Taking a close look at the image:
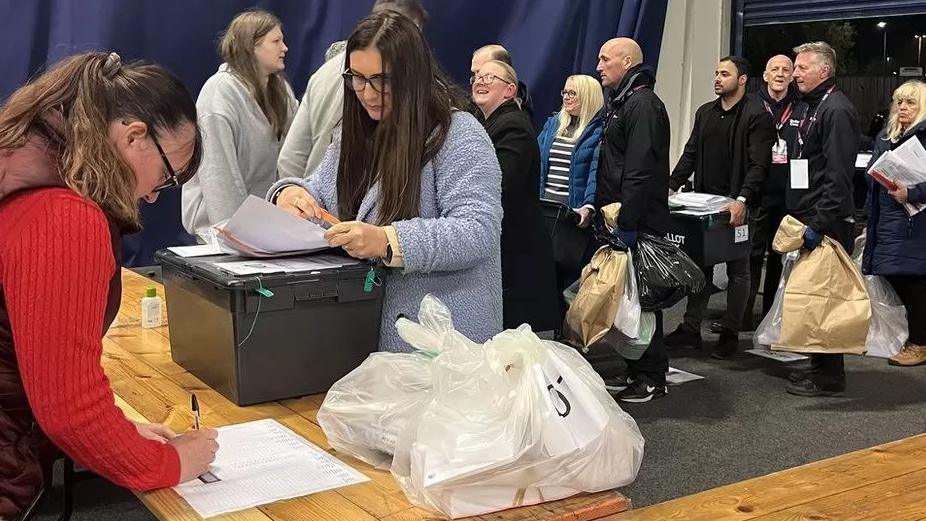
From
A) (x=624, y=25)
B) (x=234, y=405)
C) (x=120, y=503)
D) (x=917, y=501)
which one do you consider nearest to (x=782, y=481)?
(x=917, y=501)

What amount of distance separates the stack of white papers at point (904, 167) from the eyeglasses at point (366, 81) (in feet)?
10.7

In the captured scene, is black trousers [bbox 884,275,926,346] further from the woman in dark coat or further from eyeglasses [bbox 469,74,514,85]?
eyeglasses [bbox 469,74,514,85]

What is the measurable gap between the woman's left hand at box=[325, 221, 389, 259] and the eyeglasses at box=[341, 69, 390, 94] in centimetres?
25

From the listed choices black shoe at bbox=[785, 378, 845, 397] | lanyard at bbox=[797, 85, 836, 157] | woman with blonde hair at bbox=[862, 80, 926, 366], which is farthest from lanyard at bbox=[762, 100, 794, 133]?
black shoe at bbox=[785, 378, 845, 397]

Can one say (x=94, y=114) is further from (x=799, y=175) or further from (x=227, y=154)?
(x=799, y=175)

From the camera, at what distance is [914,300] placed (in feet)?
14.6

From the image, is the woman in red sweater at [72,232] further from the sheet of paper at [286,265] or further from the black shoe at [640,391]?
the black shoe at [640,391]

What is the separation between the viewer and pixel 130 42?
14.1ft

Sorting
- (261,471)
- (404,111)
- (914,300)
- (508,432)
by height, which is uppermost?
(404,111)

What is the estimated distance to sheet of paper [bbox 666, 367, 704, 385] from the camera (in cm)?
413

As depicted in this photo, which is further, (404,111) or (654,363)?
(654,363)

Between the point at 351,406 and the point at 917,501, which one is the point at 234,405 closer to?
the point at 351,406

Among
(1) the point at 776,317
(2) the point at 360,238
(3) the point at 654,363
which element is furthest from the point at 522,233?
(2) the point at 360,238

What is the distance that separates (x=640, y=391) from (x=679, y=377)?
19.0 inches
